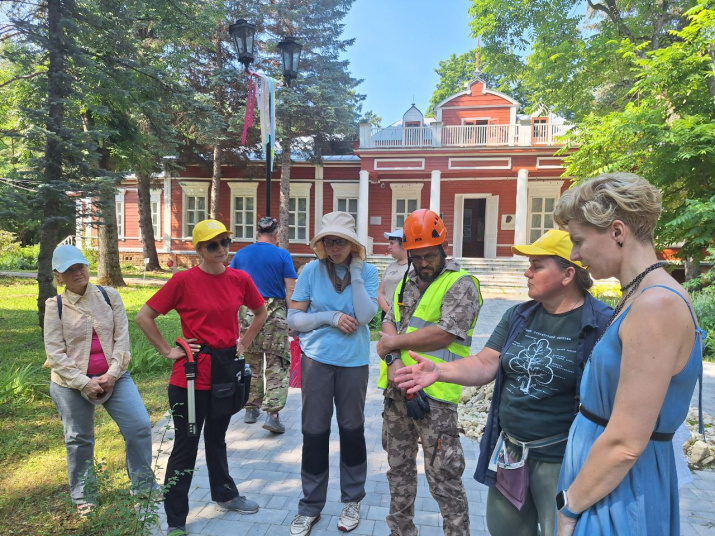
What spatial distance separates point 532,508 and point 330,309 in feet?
5.61

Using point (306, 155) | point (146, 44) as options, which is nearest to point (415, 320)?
point (146, 44)

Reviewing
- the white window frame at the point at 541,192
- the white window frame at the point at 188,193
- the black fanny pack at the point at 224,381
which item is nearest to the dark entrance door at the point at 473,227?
the white window frame at the point at 541,192

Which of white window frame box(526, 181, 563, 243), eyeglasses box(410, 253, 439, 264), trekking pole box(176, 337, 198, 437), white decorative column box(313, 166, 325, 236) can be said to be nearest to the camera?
eyeglasses box(410, 253, 439, 264)

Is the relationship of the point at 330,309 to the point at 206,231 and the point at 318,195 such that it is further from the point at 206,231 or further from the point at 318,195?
the point at 318,195

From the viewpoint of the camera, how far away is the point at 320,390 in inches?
119

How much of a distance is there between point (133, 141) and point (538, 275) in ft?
38.4

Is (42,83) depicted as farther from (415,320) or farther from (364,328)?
(415,320)

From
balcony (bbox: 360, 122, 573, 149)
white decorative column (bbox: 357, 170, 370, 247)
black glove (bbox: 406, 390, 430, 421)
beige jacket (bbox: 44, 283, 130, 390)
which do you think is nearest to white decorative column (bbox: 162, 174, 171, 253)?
white decorative column (bbox: 357, 170, 370, 247)

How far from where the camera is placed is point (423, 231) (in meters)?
2.38

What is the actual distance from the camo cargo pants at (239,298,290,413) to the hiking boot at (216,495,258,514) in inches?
52.0

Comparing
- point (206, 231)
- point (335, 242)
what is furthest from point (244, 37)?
point (335, 242)

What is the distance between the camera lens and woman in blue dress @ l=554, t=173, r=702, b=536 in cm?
118

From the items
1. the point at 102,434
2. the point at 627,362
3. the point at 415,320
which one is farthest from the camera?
the point at 102,434

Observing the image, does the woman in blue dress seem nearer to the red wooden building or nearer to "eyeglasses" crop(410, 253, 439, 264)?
"eyeglasses" crop(410, 253, 439, 264)
